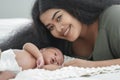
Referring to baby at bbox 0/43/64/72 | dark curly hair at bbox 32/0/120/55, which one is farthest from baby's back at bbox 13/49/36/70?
dark curly hair at bbox 32/0/120/55

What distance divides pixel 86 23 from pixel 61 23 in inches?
6.9

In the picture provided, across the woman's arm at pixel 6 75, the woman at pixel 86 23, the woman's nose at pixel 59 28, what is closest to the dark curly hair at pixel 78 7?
the woman at pixel 86 23

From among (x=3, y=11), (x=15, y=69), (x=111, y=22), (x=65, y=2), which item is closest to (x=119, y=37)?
(x=111, y=22)

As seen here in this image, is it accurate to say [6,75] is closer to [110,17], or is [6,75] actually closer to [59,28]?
[59,28]

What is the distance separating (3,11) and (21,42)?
1368mm

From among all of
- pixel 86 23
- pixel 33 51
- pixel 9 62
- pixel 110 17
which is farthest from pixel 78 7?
pixel 9 62

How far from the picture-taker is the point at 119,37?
4.41ft

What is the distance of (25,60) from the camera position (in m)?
1.37

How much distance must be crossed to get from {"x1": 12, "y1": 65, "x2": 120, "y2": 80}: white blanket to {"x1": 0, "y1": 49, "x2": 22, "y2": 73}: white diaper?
15 centimetres

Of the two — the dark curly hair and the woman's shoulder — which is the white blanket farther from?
the dark curly hair

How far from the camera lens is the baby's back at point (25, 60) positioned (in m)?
1.35

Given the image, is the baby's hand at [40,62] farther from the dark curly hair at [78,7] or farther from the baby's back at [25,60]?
the dark curly hair at [78,7]

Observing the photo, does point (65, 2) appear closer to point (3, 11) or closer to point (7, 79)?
point (7, 79)

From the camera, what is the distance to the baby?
4.31 ft
